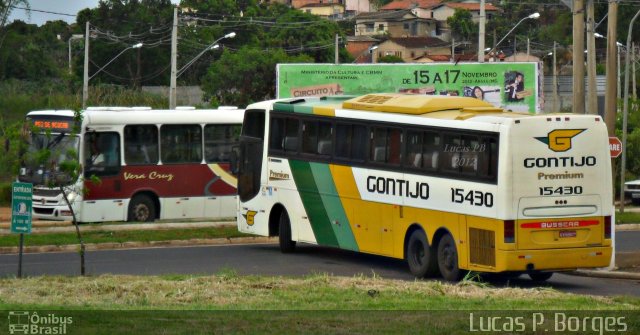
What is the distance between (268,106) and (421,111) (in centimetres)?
553

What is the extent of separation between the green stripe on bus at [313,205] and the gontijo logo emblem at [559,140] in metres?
6.00

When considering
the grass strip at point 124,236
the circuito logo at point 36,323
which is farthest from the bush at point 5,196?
the circuito logo at point 36,323

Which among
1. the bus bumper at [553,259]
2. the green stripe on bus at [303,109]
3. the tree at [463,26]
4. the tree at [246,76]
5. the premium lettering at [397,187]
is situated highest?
the tree at [463,26]

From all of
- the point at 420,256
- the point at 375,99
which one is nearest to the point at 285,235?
the point at 375,99

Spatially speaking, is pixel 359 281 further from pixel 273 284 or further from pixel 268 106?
pixel 268 106

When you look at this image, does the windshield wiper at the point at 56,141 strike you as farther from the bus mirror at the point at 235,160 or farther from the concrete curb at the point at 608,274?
the concrete curb at the point at 608,274

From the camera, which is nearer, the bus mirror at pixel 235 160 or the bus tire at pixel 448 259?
the bus tire at pixel 448 259

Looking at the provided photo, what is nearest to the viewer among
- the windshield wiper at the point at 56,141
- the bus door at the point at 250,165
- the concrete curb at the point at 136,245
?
the concrete curb at the point at 136,245

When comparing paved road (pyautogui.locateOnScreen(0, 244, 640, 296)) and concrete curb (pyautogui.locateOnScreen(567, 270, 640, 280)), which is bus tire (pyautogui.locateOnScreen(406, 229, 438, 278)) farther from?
concrete curb (pyautogui.locateOnScreen(567, 270, 640, 280))

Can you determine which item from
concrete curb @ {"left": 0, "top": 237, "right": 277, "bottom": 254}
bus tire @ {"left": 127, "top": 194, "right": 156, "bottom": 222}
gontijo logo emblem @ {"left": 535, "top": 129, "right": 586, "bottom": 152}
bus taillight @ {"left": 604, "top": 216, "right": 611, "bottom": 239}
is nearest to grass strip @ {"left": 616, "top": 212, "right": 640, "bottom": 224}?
concrete curb @ {"left": 0, "top": 237, "right": 277, "bottom": 254}

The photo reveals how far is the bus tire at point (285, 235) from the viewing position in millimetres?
25828

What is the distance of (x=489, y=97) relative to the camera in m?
40.8

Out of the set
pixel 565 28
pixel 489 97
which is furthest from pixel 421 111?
pixel 565 28

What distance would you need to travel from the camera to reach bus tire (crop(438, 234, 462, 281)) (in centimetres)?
2056
